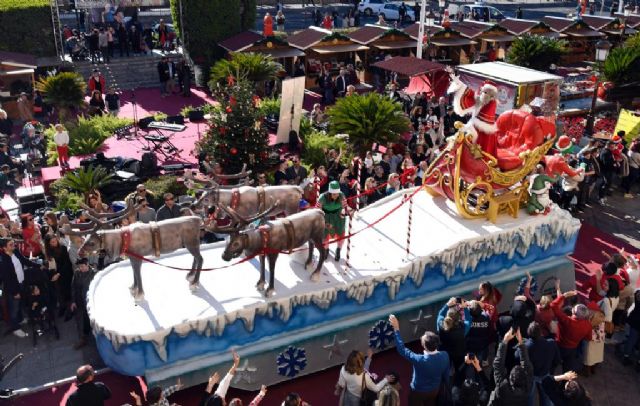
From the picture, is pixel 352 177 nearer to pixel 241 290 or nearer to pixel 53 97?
pixel 241 290

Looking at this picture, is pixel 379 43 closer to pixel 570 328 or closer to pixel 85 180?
pixel 85 180

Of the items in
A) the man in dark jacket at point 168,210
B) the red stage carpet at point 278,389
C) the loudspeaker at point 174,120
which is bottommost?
the red stage carpet at point 278,389

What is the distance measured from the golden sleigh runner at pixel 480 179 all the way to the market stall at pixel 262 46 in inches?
629

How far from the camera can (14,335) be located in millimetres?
10922

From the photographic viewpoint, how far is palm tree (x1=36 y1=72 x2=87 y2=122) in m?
20.9

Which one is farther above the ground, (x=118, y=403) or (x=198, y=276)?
(x=198, y=276)

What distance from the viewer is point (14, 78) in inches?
973

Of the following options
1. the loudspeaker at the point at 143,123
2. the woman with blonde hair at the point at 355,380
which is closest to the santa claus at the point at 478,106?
the woman with blonde hair at the point at 355,380

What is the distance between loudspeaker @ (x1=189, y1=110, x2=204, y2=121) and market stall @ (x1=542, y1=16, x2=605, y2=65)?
61.9ft

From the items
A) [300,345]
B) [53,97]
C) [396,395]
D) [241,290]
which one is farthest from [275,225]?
[53,97]

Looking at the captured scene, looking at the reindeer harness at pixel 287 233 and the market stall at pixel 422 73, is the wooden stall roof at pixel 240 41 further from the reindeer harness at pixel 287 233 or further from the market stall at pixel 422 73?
the reindeer harness at pixel 287 233

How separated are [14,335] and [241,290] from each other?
464cm

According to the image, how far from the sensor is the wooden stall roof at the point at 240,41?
26172mm

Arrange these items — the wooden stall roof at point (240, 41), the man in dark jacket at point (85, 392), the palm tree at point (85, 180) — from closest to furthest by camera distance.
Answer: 1. the man in dark jacket at point (85, 392)
2. the palm tree at point (85, 180)
3. the wooden stall roof at point (240, 41)
